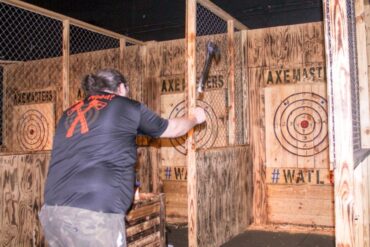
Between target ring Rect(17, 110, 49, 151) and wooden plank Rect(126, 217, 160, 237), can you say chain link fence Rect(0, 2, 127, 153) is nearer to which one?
target ring Rect(17, 110, 49, 151)

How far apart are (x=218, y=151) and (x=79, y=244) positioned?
114 inches

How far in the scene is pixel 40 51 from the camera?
29.1 ft

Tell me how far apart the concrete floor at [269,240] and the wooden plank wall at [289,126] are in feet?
1.03

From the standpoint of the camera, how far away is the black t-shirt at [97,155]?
6.76 ft

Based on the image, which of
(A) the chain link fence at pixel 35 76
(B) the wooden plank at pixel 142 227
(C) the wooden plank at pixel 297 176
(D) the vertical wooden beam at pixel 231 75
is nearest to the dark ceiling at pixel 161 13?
(A) the chain link fence at pixel 35 76

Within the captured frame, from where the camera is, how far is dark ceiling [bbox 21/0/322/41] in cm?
786

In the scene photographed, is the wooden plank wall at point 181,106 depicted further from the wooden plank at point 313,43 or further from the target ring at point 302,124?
the wooden plank at point 313,43

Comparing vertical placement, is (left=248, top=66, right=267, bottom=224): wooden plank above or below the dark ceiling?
below

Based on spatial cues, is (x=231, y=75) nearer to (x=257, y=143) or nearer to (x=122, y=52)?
(x=257, y=143)

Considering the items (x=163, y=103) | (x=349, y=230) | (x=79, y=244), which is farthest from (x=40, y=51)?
(x=349, y=230)

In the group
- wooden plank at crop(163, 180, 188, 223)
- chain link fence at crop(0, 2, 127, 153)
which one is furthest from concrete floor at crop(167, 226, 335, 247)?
chain link fence at crop(0, 2, 127, 153)

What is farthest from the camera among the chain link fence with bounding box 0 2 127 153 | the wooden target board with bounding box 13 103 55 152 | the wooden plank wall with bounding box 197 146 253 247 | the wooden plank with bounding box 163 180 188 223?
the wooden target board with bounding box 13 103 55 152

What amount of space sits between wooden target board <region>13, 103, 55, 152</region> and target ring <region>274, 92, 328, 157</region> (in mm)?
4355

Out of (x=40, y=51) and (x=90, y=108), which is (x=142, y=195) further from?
(x=40, y=51)
